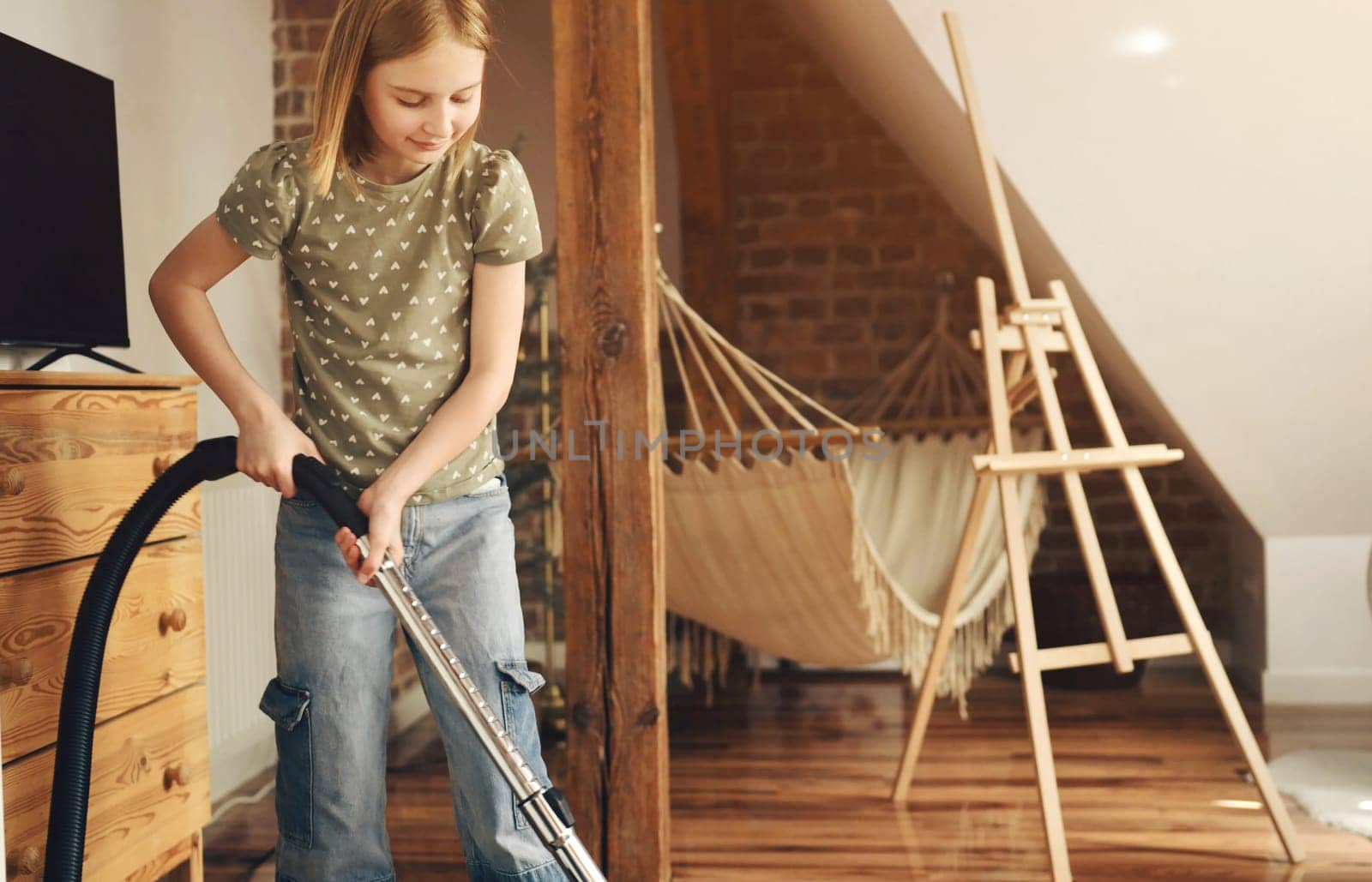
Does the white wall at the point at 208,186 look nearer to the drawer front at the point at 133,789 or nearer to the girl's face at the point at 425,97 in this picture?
the drawer front at the point at 133,789

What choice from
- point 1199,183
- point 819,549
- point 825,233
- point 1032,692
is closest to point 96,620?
point 1032,692

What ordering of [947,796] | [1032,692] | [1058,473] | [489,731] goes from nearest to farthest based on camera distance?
[489,731] < [1032,692] < [1058,473] < [947,796]

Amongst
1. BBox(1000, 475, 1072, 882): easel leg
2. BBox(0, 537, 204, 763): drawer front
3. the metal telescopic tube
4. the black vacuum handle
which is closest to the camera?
the metal telescopic tube

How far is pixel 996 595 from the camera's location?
301cm

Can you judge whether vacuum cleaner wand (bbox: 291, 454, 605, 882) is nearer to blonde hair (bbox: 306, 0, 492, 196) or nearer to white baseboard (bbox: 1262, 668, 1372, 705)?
blonde hair (bbox: 306, 0, 492, 196)

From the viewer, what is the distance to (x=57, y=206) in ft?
6.12

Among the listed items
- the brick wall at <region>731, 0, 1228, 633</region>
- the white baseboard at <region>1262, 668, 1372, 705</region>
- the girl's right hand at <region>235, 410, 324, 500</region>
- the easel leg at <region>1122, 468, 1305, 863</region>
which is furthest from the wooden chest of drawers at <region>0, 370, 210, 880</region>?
the white baseboard at <region>1262, 668, 1372, 705</region>

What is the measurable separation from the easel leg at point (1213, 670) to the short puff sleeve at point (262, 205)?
1.54m

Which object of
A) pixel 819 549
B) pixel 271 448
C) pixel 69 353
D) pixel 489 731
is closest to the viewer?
pixel 489 731

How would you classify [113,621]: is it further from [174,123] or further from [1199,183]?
[1199,183]

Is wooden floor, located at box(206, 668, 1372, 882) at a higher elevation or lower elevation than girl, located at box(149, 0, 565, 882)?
lower

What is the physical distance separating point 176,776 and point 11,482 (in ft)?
1.84

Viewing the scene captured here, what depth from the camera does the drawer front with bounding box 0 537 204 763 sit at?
146cm

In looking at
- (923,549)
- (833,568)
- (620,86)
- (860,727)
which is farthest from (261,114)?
(860,727)
